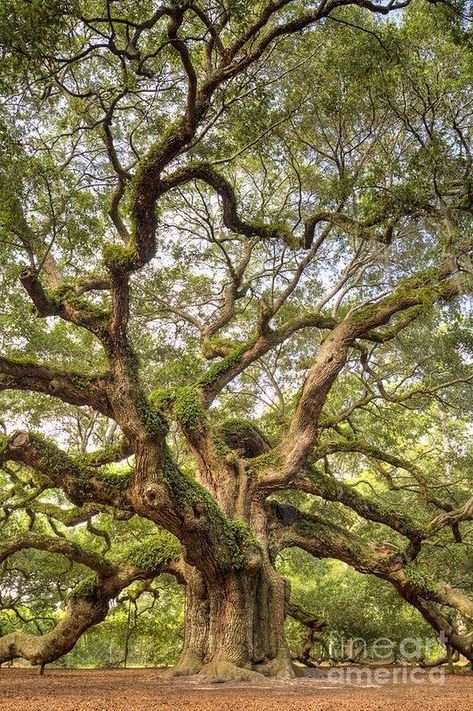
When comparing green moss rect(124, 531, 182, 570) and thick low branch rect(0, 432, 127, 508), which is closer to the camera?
thick low branch rect(0, 432, 127, 508)

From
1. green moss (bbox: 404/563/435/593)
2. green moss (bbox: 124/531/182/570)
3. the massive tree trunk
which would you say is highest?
green moss (bbox: 124/531/182/570)

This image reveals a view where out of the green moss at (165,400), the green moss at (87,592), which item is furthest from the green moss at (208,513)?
the green moss at (87,592)

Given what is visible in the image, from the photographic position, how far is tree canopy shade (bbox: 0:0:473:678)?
20.1 ft

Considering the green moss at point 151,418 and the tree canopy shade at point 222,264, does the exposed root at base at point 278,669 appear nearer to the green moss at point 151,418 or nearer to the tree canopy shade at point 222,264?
the tree canopy shade at point 222,264

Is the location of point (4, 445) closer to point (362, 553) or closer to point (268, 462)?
point (268, 462)

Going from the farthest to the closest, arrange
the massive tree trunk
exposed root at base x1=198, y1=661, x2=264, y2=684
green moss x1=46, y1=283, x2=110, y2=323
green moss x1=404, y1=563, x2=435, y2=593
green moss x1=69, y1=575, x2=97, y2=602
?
1. green moss x1=404, y1=563, x2=435, y2=593
2. green moss x1=69, y1=575, x2=97, y2=602
3. green moss x1=46, y1=283, x2=110, y2=323
4. the massive tree trunk
5. exposed root at base x1=198, y1=661, x2=264, y2=684

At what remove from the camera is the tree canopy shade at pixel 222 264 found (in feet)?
20.1

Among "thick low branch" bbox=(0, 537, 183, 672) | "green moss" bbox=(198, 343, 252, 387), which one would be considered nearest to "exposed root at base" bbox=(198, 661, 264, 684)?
"thick low branch" bbox=(0, 537, 183, 672)

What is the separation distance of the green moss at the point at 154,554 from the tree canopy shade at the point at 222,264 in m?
0.03

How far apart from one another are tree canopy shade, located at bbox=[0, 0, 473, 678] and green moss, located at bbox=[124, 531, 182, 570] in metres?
0.03

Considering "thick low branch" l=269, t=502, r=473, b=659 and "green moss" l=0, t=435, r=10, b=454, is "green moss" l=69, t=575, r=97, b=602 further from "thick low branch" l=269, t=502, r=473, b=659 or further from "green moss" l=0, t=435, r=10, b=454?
"thick low branch" l=269, t=502, r=473, b=659

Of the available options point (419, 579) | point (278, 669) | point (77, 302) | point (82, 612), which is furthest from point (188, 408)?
point (419, 579)

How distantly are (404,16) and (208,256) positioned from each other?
5203 millimetres

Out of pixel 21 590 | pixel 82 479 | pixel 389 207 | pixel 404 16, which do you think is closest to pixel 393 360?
pixel 389 207
